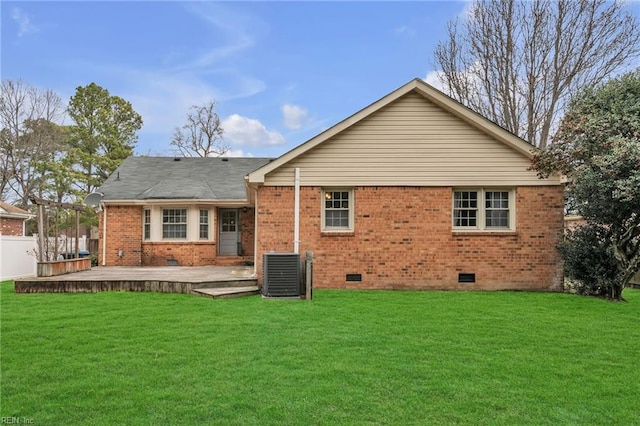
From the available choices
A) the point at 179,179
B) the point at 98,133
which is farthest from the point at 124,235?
the point at 98,133

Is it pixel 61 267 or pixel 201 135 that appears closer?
pixel 61 267

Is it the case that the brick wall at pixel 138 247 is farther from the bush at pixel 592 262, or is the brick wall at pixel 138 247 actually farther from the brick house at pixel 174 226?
the bush at pixel 592 262

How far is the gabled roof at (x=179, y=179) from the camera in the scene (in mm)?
15609

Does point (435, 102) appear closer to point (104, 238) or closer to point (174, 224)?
point (174, 224)

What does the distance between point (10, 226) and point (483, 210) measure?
63.8ft

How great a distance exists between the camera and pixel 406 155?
10.9 meters

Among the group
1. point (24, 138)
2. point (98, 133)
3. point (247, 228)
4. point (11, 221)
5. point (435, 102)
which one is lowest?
point (247, 228)

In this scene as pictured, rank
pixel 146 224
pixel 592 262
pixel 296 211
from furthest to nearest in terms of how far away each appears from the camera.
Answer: pixel 146 224, pixel 296 211, pixel 592 262

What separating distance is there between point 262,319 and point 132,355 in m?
2.44

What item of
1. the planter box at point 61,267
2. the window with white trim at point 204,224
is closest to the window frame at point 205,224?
the window with white trim at point 204,224

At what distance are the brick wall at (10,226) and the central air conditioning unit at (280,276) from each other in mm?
14130

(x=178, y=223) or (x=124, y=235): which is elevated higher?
(x=178, y=223)

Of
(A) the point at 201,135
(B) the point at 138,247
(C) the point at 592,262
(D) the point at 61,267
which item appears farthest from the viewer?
(A) the point at 201,135

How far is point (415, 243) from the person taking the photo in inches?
426
